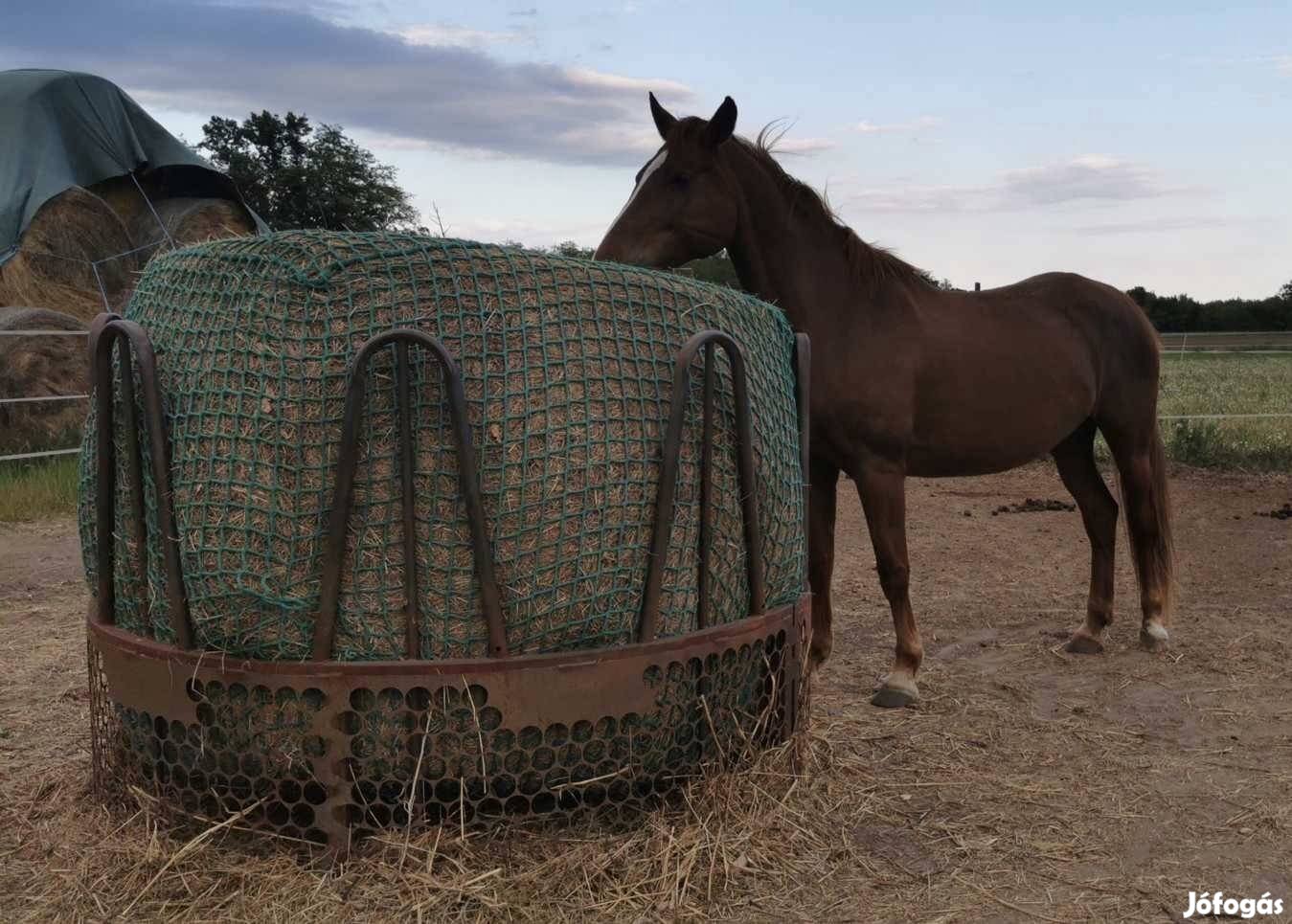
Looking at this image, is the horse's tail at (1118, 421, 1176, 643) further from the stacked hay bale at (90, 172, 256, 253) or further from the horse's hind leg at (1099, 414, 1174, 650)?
the stacked hay bale at (90, 172, 256, 253)

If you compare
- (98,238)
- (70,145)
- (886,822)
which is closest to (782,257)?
(886,822)

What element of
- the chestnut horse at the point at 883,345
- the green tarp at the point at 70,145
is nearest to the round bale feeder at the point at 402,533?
the chestnut horse at the point at 883,345

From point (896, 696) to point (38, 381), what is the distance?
884 cm

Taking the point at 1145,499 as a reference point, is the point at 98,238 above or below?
above

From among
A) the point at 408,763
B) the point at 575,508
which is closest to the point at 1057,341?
the point at 575,508

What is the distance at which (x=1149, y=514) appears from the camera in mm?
5453

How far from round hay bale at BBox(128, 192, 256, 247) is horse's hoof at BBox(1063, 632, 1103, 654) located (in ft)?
40.2

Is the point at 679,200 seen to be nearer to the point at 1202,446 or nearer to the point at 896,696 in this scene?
the point at 896,696

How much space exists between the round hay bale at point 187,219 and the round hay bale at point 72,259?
0.37 metres

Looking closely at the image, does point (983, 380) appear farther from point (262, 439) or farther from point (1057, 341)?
point (262, 439)

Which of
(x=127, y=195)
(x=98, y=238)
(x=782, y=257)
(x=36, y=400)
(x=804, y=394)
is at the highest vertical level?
(x=127, y=195)

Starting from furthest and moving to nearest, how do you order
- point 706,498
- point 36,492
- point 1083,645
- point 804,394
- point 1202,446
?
point 1202,446, point 36,492, point 1083,645, point 804,394, point 706,498

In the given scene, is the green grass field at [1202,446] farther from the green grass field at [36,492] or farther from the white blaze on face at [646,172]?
the white blaze on face at [646,172]

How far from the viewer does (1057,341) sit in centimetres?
506
